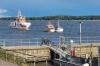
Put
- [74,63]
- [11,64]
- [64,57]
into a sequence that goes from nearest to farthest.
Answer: [11,64] < [74,63] < [64,57]

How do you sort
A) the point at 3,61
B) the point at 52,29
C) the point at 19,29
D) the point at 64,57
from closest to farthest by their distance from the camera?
1. the point at 3,61
2. the point at 64,57
3. the point at 52,29
4. the point at 19,29

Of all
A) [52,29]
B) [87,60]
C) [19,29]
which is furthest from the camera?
[19,29]

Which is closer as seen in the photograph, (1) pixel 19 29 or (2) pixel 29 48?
(2) pixel 29 48

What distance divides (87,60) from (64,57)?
32.3ft

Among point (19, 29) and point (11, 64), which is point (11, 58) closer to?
point (11, 64)

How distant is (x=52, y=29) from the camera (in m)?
137

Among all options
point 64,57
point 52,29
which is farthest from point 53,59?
point 52,29

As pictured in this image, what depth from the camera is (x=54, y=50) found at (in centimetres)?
5319

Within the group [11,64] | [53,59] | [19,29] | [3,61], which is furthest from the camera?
[19,29]

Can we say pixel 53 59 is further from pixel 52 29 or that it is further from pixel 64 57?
pixel 52 29

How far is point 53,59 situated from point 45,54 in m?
1.65

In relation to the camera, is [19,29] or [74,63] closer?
[74,63]

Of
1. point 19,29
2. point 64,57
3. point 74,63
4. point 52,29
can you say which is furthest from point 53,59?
point 19,29

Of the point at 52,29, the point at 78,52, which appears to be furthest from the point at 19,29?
the point at 78,52
